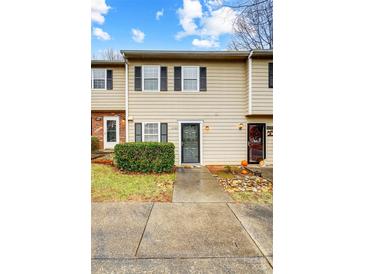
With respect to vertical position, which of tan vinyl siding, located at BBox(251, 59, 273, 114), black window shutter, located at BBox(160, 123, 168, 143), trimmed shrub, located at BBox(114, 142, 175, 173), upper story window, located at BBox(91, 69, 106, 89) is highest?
upper story window, located at BBox(91, 69, 106, 89)

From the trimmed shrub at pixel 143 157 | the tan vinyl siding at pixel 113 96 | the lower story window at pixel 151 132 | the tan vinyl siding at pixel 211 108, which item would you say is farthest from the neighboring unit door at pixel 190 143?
the tan vinyl siding at pixel 113 96

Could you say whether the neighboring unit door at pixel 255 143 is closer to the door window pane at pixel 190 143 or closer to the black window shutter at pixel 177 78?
the door window pane at pixel 190 143

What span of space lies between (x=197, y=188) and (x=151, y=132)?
12.2 feet

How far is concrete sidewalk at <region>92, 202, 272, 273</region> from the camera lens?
2086 mm

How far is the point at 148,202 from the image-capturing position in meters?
3.97

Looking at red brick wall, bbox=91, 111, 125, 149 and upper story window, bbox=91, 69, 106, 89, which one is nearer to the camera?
upper story window, bbox=91, 69, 106, 89

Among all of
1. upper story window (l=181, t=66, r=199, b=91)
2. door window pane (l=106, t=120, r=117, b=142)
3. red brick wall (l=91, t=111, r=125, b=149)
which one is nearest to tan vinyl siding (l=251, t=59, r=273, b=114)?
upper story window (l=181, t=66, r=199, b=91)

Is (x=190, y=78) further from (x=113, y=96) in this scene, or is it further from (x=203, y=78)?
(x=113, y=96)

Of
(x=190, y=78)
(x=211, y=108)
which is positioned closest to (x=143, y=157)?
(x=211, y=108)

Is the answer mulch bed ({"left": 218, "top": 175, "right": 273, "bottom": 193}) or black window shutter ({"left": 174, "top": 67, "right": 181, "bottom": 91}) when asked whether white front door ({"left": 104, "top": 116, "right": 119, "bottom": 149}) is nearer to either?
black window shutter ({"left": 174, "top": 67, "right": 181, "bottom": 91})

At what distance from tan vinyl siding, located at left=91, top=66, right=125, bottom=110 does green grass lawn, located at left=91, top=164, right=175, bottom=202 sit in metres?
4.75
